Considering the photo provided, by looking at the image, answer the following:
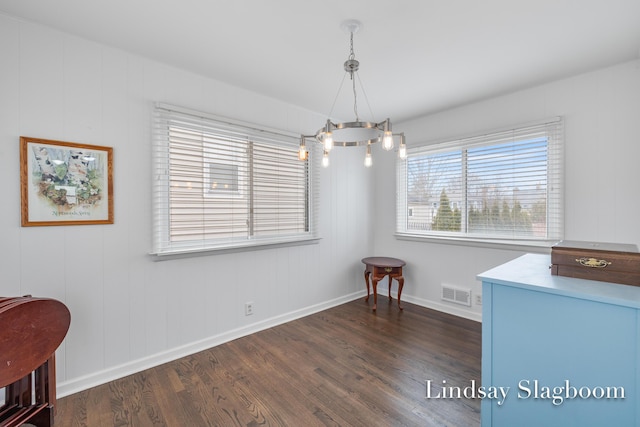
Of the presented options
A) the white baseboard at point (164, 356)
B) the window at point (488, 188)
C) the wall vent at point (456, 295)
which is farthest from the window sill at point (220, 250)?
the wall vent at point (456, 295)

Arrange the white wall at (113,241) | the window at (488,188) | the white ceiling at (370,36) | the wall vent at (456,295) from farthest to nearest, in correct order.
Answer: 1. the wall vent at (456,295)
2. the window at (488,188)
3. the white wall at (113,241)
4. the white ceiling at (370,36)

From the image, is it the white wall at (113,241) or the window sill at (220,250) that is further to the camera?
the window sill at (220,250)

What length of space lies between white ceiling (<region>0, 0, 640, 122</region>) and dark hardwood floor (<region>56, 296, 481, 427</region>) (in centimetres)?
253

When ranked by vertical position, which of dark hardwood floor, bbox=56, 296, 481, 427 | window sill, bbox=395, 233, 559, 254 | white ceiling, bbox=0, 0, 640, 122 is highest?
white ceiling, bbox=0, 0, 640, 122

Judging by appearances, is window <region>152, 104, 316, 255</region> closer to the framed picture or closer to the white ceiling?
the framed picture

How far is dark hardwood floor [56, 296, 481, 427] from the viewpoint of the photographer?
5.88ft

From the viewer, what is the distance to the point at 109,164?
218cm

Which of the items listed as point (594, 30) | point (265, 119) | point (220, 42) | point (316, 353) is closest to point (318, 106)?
point (265, 119)

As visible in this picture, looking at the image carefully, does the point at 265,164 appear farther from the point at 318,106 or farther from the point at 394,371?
the point at 394,371

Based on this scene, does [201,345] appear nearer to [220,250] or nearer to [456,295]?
[220,250]

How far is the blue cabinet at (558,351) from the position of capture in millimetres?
1056

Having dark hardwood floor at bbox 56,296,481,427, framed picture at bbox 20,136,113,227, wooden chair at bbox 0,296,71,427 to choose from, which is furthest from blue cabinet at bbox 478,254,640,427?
framed picture at bbox 20,136,113,227

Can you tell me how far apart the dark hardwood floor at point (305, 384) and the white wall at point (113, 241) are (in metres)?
0.23

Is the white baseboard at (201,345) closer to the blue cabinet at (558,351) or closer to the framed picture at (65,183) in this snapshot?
the framed picture at (65,183)
